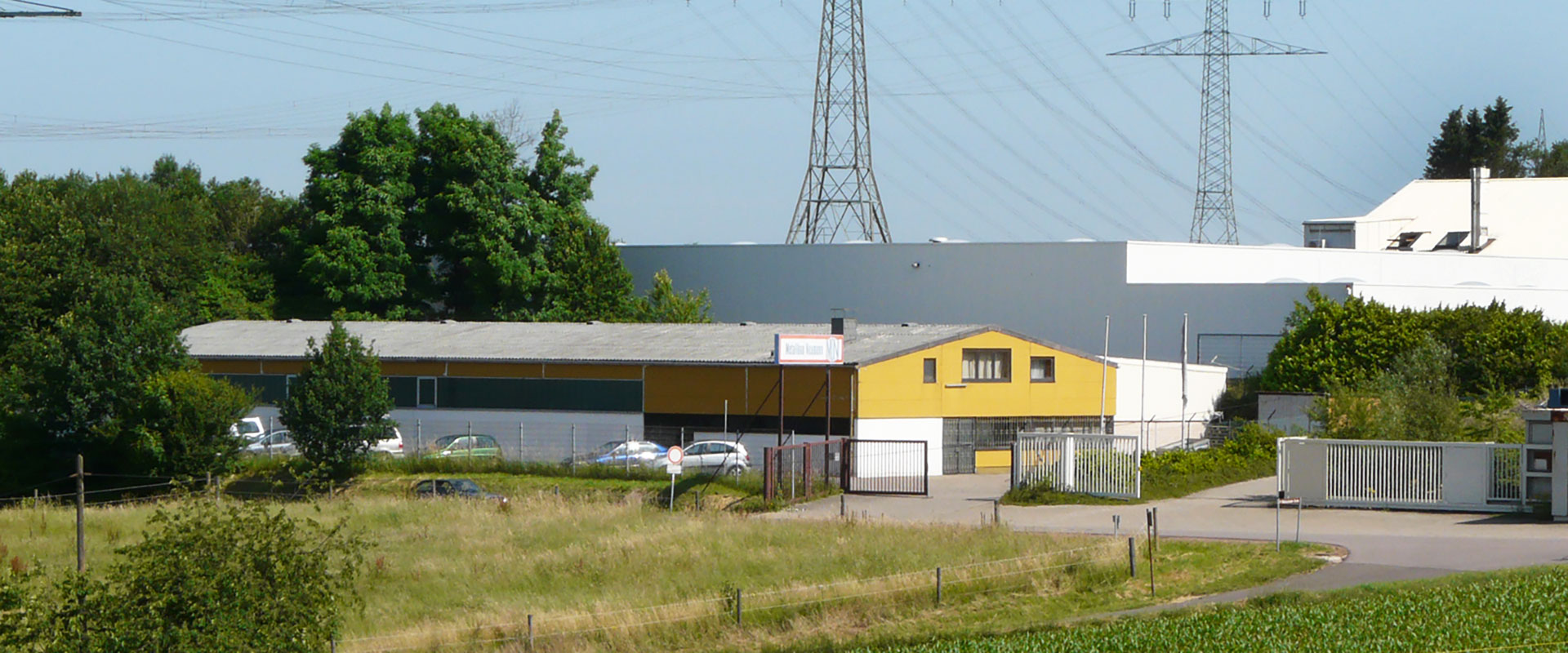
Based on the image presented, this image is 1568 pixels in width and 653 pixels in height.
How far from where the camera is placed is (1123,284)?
60219 mm

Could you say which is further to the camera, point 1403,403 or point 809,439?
point 809,439

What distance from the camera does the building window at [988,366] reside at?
46.0 meters

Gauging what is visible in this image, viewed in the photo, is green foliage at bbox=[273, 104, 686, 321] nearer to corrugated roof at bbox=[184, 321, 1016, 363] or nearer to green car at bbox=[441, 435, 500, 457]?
corrugated roof at bbox=[184, 321, 1016, 363]

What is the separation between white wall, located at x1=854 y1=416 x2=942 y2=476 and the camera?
42.9 metres

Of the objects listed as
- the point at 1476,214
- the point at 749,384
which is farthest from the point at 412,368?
the point at 1476,214

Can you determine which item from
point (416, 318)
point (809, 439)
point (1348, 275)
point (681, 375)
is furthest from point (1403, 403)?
point (416, 318)

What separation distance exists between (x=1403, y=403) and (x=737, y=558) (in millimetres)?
17256

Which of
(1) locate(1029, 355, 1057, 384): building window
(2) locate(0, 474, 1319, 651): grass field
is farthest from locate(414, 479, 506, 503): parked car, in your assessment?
(1) locate(1029, 355, 1057, 384): building window

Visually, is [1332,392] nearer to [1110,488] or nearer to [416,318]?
→ [1110,488]

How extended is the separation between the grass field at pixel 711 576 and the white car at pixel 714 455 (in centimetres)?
772

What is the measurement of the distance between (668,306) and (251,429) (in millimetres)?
19457

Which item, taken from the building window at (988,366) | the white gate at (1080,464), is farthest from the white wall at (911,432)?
the white gate at (1080,464)

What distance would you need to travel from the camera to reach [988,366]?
4641 cm

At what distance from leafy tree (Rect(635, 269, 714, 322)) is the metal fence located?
25870mm
